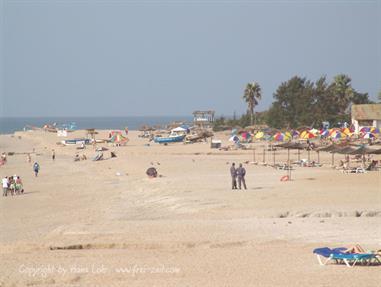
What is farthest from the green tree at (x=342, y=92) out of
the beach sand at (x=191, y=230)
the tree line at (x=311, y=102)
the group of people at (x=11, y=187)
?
the group of people at (x=11, y=187)

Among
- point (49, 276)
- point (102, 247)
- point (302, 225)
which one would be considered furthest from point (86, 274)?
point (302, 225)

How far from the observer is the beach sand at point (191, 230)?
37.3 ft

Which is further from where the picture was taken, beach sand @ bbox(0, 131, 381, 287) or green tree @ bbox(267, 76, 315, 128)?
green tree @ bbox(267, 76, 315, 128)

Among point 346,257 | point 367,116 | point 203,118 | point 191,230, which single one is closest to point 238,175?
point 191,230

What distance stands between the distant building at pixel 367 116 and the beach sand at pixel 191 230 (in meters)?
29.5

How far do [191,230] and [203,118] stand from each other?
73.7m

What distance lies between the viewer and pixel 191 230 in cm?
1510

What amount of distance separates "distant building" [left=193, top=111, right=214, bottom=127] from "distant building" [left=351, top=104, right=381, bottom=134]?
92.5 ft

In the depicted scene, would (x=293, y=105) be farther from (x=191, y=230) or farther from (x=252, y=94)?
(x=191, y=230)

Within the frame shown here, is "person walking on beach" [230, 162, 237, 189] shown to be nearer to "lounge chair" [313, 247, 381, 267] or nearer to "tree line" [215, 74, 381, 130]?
"lounge chair" [313, 247, 381, 267]

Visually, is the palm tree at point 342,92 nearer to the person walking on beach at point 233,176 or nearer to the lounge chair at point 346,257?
the person walking on beach at point 233,176

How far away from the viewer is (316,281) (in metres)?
10.7

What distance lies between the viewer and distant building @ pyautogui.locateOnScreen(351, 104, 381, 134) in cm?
5692

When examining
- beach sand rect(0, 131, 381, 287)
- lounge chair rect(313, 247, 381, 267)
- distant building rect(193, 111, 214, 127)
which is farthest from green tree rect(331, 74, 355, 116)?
lounge chair rect(313, 247, 381, 267)
